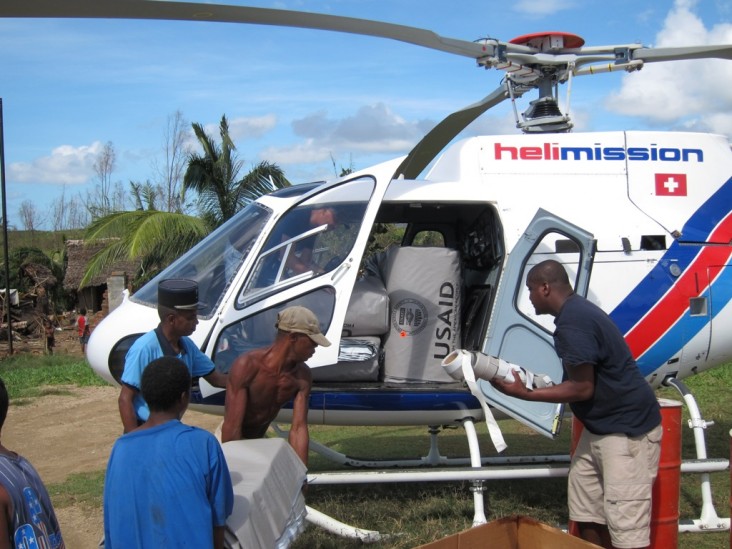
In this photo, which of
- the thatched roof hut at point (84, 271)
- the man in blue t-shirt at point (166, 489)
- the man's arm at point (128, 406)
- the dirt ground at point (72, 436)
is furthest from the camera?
the thatched roof hut at point (84, 271)

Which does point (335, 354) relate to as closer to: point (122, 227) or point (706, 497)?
point (706, 497)

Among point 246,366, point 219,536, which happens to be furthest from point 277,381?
point 219,536

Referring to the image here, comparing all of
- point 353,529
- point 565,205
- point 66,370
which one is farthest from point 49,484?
point 66,370

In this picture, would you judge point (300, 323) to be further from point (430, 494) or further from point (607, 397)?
point (430, 494)

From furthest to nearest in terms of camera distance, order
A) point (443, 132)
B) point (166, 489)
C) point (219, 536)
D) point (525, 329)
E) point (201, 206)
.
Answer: point (201, 206), point (443, 132), point (525, 329), point (219, 536), point (166, 489)

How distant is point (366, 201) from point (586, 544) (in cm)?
286

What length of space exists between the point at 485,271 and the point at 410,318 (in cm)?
91

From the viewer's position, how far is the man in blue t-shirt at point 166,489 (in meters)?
2.45

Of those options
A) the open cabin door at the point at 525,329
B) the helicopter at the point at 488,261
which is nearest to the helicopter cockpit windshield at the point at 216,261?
the helicopter at the point at 488,261

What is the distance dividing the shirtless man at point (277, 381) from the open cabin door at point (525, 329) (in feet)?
5.12

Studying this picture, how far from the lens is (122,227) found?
48.7 feet

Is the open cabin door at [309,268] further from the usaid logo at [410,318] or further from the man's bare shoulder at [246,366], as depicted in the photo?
the man's bare shoulder at [246,366]

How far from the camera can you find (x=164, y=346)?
12.4ft


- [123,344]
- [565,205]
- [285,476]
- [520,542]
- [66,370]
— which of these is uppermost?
[565,205]
